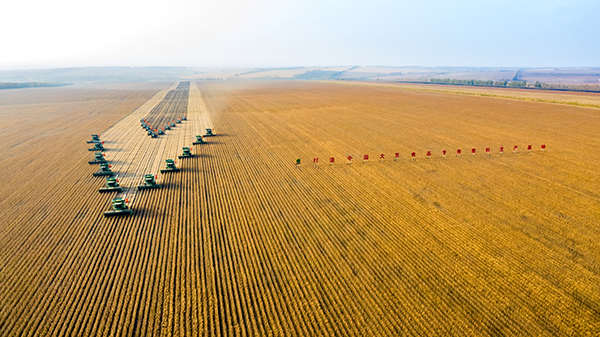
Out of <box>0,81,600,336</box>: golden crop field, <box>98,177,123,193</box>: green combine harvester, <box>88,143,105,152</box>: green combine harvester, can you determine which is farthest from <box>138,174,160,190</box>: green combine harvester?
<box>88,143,105,152</box>: green combine harvester

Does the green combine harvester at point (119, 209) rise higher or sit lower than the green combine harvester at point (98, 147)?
lower

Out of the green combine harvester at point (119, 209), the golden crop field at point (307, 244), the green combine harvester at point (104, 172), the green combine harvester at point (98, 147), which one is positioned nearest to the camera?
the golden crop field at point (307, 244)

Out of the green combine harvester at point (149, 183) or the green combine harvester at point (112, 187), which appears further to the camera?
the green combine harvester at point (149, 183)

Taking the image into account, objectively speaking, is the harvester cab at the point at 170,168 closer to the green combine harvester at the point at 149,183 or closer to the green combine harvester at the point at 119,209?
the green combine harvester at the point at 149,183

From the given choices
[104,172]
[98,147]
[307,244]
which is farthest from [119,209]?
[98,147]

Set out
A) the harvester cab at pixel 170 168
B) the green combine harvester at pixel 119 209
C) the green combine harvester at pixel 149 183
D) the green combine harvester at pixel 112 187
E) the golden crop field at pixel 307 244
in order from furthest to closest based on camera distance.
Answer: the harvester cab at pixel 170 168 < the green combine harvester at pixel 149 183 < the green combine harvester at pixel 112 187 < the green combine harvester at pixel 119 209 < the golden crop field at pixel 307 244

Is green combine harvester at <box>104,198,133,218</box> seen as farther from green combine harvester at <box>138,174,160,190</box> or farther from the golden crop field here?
green combine harvester at <box>138,174,160,190</box>

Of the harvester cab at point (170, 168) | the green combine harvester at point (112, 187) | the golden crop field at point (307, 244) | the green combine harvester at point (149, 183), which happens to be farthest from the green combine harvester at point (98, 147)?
the green combine harvester at point (149, 183)

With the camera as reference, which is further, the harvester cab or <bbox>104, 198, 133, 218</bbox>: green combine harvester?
the harvester cab

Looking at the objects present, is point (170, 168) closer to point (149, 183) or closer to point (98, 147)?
point (149, 183)
